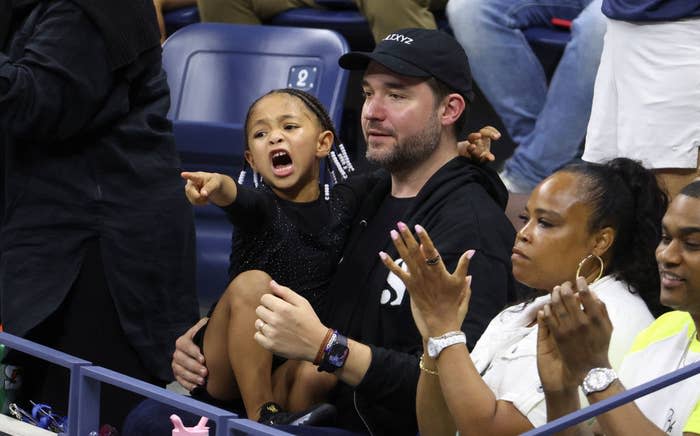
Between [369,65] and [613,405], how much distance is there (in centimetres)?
146

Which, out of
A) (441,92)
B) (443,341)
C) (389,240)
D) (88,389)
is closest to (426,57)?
(441,92)

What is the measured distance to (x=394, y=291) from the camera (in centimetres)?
312

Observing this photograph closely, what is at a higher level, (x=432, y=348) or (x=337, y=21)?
(x=432, y=348)

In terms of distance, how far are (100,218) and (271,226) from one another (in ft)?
1.45

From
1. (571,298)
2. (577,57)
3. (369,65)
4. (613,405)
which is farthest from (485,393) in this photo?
(577,57)

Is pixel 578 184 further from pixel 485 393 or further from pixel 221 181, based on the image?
pixel 221 181

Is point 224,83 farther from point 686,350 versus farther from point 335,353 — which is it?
point 686,350

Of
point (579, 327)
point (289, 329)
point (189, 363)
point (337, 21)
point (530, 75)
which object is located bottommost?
point (337, 21)

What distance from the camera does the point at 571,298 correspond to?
233 centimetres

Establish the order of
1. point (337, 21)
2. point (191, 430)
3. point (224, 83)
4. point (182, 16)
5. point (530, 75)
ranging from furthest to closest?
1. point (182, 16)
2. point (337, 21)
3. point (224, 83)
4. point (530, 75)
5. point (191, 430)

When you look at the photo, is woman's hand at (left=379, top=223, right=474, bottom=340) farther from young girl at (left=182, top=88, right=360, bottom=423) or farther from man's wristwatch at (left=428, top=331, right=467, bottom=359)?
young girl at (left=182, top=88, right=360, bottom=423)

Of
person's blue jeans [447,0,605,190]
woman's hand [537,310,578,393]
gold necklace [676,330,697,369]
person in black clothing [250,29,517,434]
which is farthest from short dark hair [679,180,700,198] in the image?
person's blue jeans [447,0,605,190]

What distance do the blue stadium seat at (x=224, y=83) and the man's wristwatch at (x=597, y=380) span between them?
2.67m

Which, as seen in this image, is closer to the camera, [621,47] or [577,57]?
[621,47]
